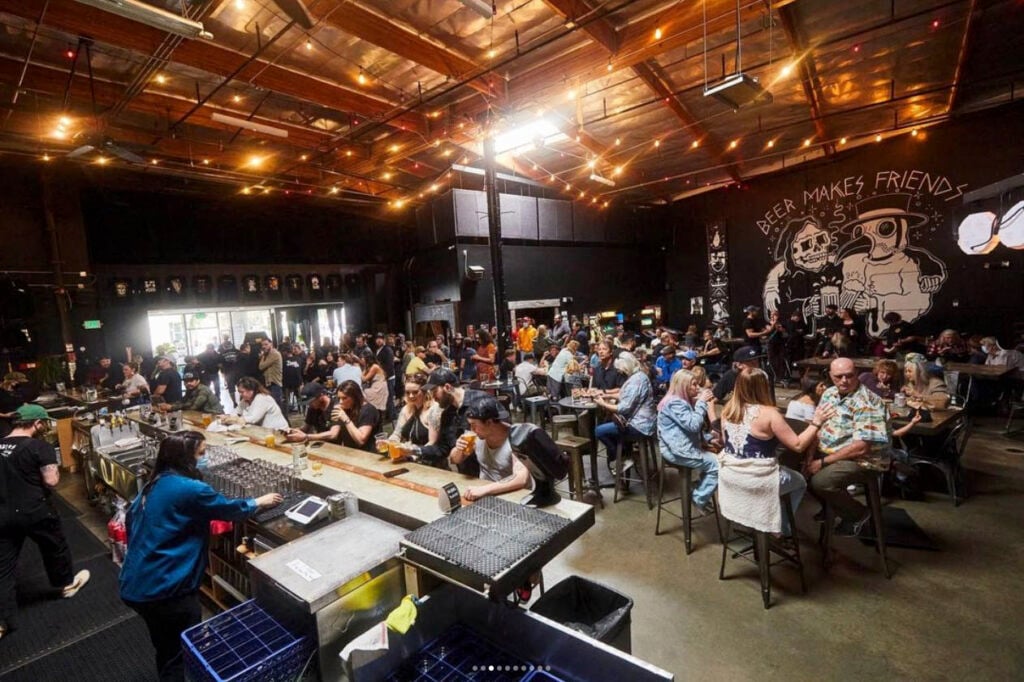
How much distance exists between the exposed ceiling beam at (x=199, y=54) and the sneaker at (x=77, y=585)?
507 cm

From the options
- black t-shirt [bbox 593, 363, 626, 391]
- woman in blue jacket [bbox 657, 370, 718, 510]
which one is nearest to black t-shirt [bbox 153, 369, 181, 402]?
black t-shirt [bbox 593, 363, 626, 391]

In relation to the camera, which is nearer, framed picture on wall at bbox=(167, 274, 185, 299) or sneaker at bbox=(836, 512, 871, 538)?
sneaker at bbox=(836, 512, 871, 538)

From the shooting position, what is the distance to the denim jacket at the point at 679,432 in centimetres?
388

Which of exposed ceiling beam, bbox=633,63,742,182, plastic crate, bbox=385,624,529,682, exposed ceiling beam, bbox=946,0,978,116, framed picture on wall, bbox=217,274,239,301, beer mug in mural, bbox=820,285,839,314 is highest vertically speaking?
exposed ceiling beam, bbox=946,0,978,116

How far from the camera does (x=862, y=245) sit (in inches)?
476

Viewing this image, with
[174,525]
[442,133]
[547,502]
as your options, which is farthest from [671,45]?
[174,525]

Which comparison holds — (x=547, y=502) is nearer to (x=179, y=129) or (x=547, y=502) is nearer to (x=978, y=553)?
(x=978, y=553)

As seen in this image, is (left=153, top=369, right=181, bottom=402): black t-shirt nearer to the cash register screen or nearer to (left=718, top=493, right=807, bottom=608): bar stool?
the cash register screen

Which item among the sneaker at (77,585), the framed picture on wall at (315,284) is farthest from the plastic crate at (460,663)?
the framed picture on wall at (315,284)

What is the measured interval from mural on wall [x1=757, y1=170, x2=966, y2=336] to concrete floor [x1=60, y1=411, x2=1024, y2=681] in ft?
29.6

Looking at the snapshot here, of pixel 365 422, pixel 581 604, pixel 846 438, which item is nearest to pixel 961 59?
pixel 846 438

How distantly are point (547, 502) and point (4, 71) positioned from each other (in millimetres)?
8436

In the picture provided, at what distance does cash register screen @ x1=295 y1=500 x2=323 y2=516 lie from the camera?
88.4 inches

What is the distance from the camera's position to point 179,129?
8125mm
